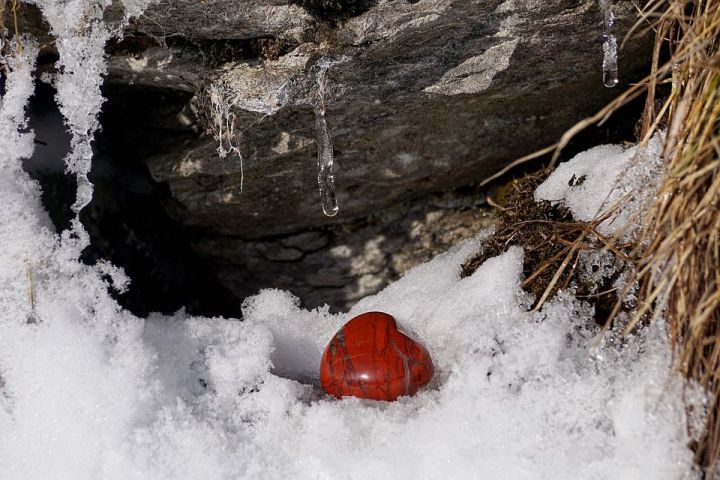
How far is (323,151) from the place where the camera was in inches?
92.8

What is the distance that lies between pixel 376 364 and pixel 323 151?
0.92m

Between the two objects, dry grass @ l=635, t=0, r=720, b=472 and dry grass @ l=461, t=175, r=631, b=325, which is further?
dry grass @ l=461, t=175, r=631, b=325

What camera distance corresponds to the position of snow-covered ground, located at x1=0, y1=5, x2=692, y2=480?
1.62 metres

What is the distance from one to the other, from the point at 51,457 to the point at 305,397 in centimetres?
77

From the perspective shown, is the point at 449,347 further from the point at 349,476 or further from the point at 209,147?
the point at 209,147

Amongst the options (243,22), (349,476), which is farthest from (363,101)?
(349,476)

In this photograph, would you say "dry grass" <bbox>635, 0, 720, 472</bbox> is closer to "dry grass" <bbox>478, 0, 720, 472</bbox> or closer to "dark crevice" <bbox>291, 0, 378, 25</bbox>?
"dry grass" <bbox>478, 0, 720, 472</bbox>

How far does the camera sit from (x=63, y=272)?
200 cm

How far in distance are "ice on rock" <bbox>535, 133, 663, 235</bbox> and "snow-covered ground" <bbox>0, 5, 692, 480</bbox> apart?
22 mm

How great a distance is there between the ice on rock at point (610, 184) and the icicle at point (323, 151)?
815mm

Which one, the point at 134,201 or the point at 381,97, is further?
the point at 134,201

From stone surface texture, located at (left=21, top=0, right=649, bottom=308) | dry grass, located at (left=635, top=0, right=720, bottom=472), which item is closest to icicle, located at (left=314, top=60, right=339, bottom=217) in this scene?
stone surface texture, located at (left=21, top=0, right=649, bottom=308)

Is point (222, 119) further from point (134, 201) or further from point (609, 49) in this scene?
point (609, 49)

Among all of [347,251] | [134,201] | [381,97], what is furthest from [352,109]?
[134,201]
